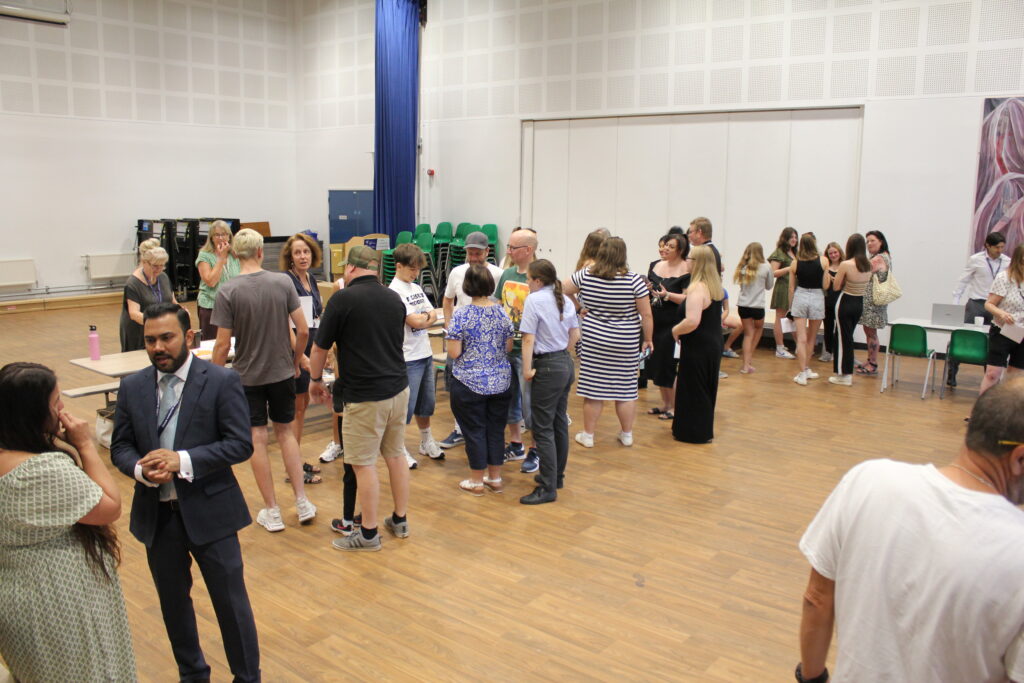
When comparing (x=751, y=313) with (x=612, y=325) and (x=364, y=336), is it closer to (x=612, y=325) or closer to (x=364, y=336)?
(x=612, y=325)

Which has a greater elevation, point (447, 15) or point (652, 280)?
point (447, 15)

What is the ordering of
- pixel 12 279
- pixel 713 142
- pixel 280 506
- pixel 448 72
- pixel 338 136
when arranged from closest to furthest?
pixel 280 506, pixel 713 142, pixel 12 279, pixel 448 72, pixel 338 136

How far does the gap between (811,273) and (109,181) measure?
473 inches

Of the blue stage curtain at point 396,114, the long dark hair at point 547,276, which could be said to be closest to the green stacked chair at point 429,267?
the blue stage curtain at point 396,114

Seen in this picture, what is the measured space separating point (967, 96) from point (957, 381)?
334 centimetres

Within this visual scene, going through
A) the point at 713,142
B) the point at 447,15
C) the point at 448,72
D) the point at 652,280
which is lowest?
the point at 652,280

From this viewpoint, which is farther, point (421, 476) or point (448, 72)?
point (448, 72)

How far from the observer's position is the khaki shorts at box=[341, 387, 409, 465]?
158 inches

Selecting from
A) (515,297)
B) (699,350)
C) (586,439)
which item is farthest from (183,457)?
(699,350)

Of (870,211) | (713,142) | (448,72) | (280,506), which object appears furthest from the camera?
(448,72)

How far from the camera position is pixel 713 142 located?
11.2 m

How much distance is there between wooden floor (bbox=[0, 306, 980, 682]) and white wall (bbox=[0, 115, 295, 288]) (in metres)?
9.49

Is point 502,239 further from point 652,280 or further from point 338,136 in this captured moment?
point 652,280

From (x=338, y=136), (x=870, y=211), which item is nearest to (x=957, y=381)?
(x=870, y=211)
